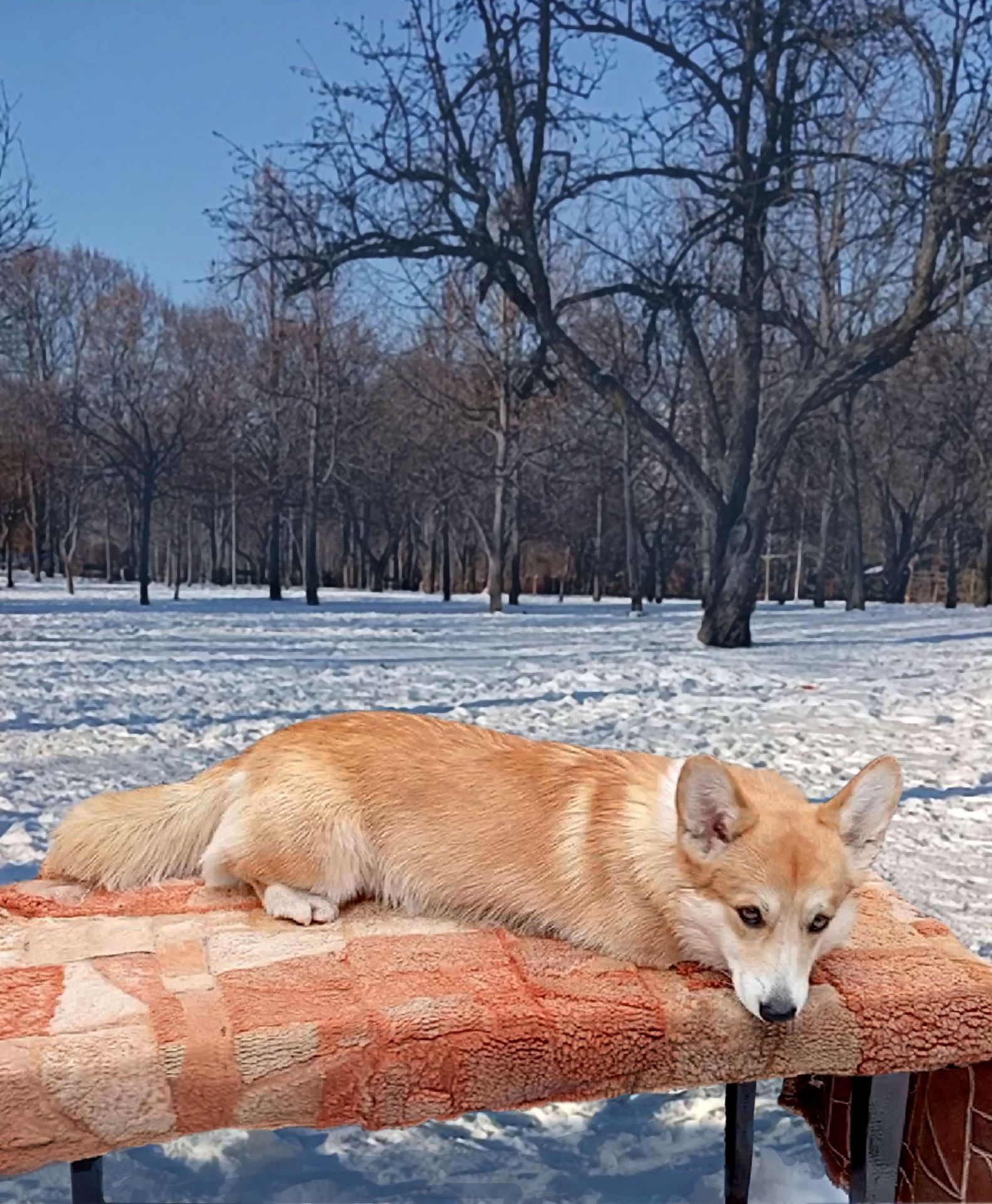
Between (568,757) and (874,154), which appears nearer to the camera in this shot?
(568,757)

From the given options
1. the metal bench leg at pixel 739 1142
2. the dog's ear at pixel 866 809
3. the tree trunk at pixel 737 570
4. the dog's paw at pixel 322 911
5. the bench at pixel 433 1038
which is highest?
the tree trunk at pixel 737 570

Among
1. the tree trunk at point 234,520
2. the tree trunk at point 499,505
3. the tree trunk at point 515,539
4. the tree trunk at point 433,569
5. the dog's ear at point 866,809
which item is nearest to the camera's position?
the dog's ear at point 866,809

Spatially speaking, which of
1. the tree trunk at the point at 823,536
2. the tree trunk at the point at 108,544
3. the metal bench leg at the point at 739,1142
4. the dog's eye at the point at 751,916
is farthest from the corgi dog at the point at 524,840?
the tree trunk at the point at 108,544

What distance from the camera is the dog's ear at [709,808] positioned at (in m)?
1.74

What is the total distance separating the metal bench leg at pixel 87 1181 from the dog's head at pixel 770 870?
113cm

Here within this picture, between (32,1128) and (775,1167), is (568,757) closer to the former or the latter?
(775,1167)

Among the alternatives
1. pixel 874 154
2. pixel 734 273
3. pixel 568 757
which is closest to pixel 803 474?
pixel 734 273

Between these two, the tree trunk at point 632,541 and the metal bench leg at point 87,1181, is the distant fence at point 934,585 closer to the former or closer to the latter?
the tree trunk at point 632,541

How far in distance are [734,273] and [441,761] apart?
43.6ft

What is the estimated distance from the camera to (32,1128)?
1493 millimetres

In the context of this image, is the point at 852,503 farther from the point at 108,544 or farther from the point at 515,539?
the point at 108,544

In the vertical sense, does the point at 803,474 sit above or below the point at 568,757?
above

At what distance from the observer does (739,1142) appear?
6.18 feet

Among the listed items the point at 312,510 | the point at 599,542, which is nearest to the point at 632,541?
the point at 599,542
